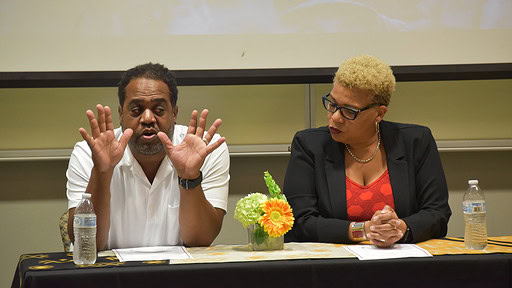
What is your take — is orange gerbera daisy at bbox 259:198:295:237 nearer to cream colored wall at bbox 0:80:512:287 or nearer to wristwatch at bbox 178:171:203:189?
wristwatch at bbox 178:171:203:189

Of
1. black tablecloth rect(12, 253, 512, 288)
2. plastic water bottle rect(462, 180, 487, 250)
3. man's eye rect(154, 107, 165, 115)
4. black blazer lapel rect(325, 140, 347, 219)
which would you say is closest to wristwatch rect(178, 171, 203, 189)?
man's eye rect(154, 107, 165, 115)

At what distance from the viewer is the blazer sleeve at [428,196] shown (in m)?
2.41


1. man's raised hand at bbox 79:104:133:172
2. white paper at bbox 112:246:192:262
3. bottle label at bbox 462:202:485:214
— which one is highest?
man's raised hand at bbox 79:104:133:172

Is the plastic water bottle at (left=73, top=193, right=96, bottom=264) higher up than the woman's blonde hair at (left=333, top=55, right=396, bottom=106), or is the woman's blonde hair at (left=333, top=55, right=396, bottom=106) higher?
the woman's blonde hair at (left=333, top=55, right=396, bottom=106)

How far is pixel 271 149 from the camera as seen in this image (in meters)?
3.81

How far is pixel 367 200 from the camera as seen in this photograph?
256 centimetres

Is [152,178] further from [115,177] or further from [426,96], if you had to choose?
[426,96]

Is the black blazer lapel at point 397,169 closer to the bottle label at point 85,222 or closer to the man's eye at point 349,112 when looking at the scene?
the man's eye at point 349,112

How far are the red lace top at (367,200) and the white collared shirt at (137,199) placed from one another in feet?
1.64

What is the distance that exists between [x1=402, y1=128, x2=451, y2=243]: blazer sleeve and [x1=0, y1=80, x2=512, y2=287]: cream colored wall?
1.23 meters

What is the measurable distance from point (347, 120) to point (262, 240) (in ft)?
2.23

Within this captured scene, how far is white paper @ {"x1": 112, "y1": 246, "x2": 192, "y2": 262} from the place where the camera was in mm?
2066

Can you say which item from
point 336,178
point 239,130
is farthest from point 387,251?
point 239,130

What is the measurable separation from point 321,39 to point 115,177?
1640 mm
